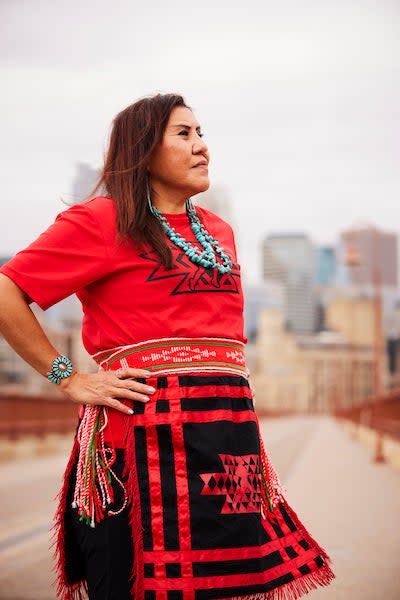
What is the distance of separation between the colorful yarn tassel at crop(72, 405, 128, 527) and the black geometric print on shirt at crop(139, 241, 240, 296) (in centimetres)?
48

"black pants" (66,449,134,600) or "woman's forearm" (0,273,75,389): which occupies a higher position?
"woman's forearm" (0,273,75,389)

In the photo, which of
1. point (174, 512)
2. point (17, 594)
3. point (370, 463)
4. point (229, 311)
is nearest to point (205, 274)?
point (229, 311)

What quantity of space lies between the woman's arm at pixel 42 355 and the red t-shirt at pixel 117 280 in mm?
47

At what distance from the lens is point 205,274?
3.21 m

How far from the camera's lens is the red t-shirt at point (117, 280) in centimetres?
313

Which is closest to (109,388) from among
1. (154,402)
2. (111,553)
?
(154,402)

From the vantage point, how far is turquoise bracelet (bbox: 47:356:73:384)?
128 inches

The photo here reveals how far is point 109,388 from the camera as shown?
124 inches

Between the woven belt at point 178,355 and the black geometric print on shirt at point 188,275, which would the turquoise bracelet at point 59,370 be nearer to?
the woven belt at point 178,355

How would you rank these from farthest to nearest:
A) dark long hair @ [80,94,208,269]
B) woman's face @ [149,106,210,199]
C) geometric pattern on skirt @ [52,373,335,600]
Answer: woman's face @ [149,106,210,199]
dark long hair @ [80,94,208,269]
geometric pattern on skirt @ [52,373,335,600]

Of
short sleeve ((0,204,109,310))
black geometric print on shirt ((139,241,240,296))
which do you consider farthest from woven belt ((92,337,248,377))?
short sleeve ((0,204,109,310))

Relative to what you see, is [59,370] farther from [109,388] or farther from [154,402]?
[154,402]

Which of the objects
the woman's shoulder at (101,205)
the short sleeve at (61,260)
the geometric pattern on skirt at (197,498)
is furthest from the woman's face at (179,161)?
the geometric pattern on skirt at (197,498)

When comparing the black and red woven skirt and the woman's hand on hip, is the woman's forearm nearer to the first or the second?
the woman's hand on hip
